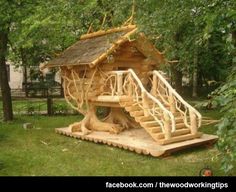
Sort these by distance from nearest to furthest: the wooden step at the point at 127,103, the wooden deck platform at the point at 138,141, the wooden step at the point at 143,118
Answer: the wooden deck platform at the point at 138,141
the wooden step at the point at 143,118
the wooden step at the point at 127,103

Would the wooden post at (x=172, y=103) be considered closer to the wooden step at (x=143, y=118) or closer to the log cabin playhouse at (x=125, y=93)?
the log cabin playhouse at (x=125, y=93)

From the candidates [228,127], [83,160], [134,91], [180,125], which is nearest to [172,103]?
[180,125]

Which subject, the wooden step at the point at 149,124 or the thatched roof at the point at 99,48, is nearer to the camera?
the wooden step at the point at 149,124

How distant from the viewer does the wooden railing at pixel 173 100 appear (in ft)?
40.9

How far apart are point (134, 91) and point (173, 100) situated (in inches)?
56.3

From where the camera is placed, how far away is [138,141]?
12.7 meters

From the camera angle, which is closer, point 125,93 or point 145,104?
point 145,104

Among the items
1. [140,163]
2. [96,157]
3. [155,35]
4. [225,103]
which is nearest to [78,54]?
[155,35]

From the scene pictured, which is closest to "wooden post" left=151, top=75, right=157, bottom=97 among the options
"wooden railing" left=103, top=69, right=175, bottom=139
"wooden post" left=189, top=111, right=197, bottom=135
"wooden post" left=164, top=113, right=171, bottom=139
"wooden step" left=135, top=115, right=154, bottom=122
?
"wooden railing" left=103, top=69, right=175, bottom=139

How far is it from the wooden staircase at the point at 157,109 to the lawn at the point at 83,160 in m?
0.70

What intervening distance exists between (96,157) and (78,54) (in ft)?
16.9

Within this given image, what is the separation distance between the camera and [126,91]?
1368 cm

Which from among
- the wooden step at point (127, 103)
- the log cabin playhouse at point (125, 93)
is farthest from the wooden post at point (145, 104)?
the wooden step at point (127, 103)

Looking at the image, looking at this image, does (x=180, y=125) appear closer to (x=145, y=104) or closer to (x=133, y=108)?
(x=145, y=104)
